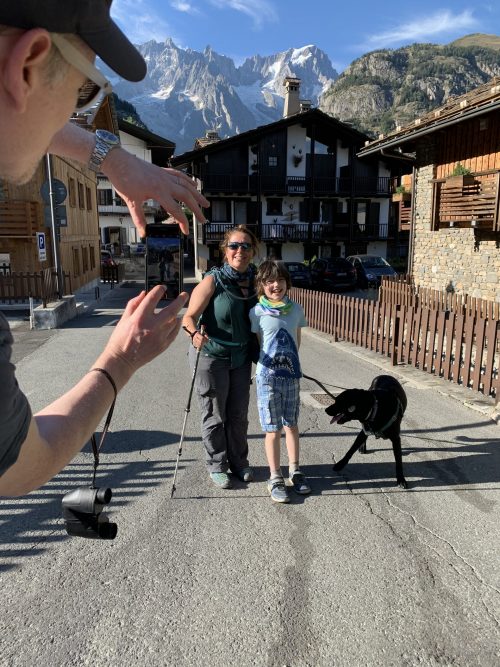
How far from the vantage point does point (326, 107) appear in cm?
15675

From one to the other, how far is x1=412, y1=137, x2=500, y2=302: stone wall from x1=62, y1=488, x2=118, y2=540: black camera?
13161mm

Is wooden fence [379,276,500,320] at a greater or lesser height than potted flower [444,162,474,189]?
lesser

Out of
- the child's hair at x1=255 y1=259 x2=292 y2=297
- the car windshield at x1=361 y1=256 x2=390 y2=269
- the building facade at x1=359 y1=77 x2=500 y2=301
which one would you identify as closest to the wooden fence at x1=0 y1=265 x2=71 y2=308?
the building facade at x1=359 y1=77 x2=500 y2=301

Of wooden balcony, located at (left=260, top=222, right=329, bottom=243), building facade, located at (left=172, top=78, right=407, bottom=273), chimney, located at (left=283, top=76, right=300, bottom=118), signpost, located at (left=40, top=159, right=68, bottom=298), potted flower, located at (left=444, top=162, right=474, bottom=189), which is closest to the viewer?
potted flower, located at (left=444, top=162, right=474, bottom=189)

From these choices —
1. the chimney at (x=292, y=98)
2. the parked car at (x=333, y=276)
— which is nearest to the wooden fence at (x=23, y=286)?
the parked car at (x=333, y=276)

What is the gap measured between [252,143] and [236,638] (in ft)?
109

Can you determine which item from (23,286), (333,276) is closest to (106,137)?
(23,286)

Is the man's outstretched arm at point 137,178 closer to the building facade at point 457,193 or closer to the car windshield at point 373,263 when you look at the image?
the building facade at point 457,193

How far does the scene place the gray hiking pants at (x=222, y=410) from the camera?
154 inches

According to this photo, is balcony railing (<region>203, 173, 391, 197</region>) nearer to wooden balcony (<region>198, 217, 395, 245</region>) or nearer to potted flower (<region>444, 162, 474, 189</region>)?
wooden balcony (<region>198, 217, 395, 245</region>)

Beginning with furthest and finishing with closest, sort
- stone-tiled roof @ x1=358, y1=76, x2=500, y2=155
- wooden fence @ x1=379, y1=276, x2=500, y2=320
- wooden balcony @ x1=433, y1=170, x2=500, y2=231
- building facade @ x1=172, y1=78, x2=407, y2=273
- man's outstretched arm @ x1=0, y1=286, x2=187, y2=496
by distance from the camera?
building facade @ x1=172, y1=78, x2=407, y2=273
wooden balcony @ x1=433, y1=170, x2=500, y2=231
stone-tiled roof @ x1=358, y1=76, x2=500, y2=155
wooden fence @ x1=379, y1=276, x2=500, y2=320
man's outstretched arm @ x1=0, y1=286, x2=187, y2=496

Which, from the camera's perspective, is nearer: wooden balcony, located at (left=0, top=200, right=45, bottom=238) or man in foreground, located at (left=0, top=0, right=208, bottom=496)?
man in foreground, located at (left=0, top=0, right=208, bottom=496)

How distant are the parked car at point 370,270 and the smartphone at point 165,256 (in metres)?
15.1

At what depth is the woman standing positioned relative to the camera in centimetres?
383
